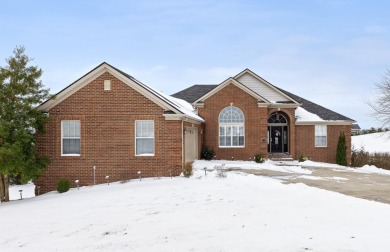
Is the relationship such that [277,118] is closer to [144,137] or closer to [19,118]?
[144,137]

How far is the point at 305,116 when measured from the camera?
31.6m

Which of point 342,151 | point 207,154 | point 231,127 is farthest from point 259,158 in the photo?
point 342,151

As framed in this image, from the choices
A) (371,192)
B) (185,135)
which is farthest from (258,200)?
(185,135)

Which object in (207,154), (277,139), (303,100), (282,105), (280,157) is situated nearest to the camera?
(207,154)

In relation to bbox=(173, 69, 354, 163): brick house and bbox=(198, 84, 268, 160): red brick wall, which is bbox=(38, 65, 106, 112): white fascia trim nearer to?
bbox=(173, 69, 354, 163): brick house

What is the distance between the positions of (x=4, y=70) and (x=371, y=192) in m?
16.2

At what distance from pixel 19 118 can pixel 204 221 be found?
38.5 feet

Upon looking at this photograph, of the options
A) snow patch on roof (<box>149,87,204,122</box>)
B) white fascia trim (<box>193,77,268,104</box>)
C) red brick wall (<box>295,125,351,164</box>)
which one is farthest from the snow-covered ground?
snow patch on roof (<box>149,87,204,122</box>)

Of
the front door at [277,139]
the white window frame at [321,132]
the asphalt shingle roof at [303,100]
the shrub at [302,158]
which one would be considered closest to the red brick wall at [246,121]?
the shrub at [302,158]

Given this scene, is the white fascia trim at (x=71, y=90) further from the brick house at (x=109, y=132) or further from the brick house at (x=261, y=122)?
the brick house at (x=261, y=122)

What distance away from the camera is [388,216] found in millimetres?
10000

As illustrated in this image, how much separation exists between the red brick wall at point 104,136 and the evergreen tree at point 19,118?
110cm

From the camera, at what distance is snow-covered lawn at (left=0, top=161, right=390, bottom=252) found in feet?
26.2

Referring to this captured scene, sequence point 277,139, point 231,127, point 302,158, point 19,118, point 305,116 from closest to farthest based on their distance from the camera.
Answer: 1. point 19,118
2. point 231,127
3. point 302,158
4. point 305,116
5. point 277,139
